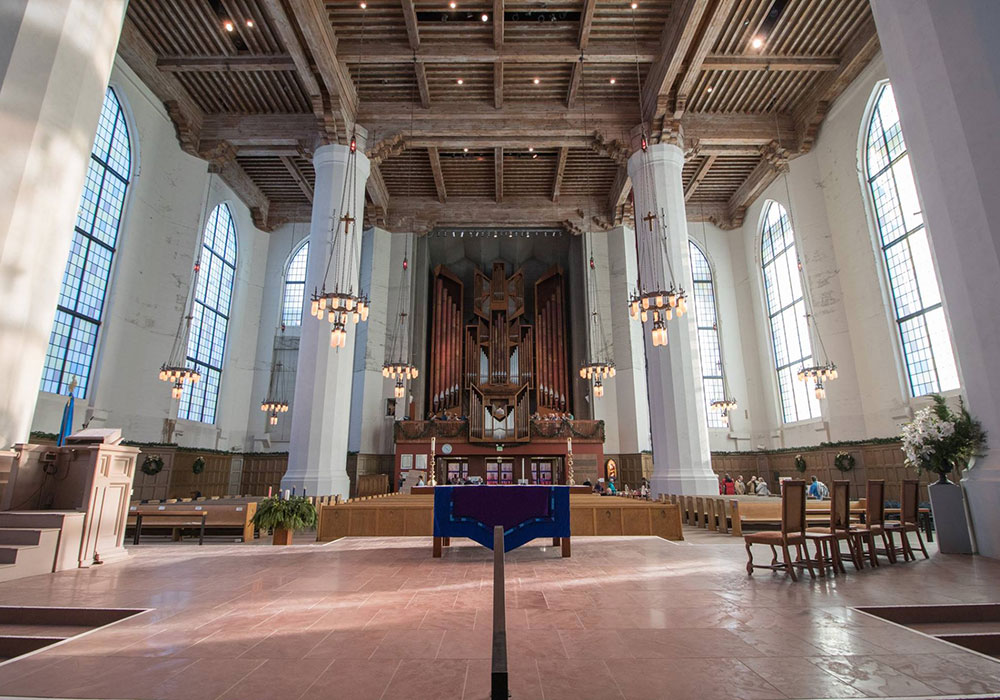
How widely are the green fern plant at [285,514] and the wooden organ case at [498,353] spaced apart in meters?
9.03

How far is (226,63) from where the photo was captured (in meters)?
11.7

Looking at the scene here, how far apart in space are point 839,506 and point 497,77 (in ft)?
35.7

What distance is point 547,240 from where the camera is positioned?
65.9ft

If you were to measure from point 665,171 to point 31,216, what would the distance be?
37.0 feet

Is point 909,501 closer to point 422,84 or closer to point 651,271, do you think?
point 651,271

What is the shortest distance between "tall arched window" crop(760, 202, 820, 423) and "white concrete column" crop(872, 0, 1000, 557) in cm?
899

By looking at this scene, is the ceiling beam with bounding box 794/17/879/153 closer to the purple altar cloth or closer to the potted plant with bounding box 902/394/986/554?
the potted plant with bounding box 902/394/986/554

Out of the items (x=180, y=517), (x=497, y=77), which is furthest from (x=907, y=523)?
(x=497, y=77)

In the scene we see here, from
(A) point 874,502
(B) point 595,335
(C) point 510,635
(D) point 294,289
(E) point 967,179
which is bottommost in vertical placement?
(C) point 510,635

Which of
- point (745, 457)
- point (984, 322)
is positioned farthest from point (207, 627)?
point (745, 457)

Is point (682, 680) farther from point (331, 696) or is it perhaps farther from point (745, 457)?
point (745, 457)

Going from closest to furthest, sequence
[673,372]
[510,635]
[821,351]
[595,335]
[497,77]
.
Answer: [510,635], [673,372], [497,77], [821,351], [595,335]

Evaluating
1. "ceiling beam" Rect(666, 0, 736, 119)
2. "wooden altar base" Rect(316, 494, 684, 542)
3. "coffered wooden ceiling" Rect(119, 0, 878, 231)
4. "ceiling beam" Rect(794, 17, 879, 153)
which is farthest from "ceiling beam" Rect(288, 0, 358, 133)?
"ceiling beam" Rect(794, 17, 879, 153)

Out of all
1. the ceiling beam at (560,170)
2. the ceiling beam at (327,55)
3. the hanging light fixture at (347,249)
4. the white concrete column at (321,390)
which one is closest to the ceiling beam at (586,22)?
the ceiling beam at (560,170)
